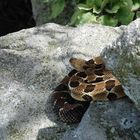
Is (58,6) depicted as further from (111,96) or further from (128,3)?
(111,96)

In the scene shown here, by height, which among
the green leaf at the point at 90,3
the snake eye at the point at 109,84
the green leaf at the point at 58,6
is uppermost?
the snake eye at the point at 109,84

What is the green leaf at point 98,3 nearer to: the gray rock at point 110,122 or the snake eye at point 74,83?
the snake eye at point 74,83

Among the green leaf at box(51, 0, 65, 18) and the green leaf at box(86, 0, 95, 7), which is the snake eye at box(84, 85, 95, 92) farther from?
the green leaf at box(51, 0, 65, 18)

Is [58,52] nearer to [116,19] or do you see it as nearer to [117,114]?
[116,19]

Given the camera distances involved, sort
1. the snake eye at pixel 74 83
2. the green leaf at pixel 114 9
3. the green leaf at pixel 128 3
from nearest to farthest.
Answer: the snake eye at pixel 74 83, the green leaf at pixel 128 3, the green leaf at pixel 114 9

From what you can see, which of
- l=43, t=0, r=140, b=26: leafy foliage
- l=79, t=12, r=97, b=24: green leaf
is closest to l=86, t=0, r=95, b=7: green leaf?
l=43, t=0, r=140, b=26: leafy foliage

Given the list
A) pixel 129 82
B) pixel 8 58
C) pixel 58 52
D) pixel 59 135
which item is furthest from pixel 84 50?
pixel 129 82

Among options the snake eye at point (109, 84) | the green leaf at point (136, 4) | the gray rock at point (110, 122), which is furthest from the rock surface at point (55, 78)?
the green leaf at point (136, 4)
